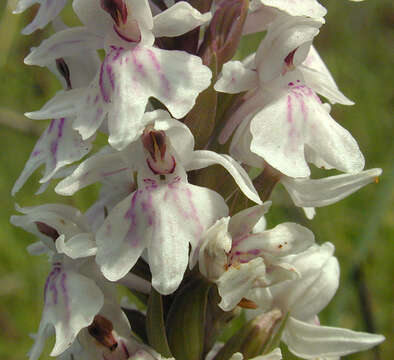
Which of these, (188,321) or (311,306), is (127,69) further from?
(311,306)

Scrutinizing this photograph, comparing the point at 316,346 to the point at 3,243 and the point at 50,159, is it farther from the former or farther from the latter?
the point at 3,243

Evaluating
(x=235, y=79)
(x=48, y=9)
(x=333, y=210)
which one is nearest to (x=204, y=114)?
(x=235, y=79)

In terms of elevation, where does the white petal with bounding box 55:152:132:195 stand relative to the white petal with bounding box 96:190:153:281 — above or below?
above

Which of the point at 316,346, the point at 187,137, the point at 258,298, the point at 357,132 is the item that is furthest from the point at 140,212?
the point at 357,132

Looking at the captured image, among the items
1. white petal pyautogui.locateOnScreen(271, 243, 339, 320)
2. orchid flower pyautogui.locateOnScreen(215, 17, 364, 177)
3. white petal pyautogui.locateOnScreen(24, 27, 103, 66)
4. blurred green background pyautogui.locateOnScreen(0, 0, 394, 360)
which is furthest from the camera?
blurred green background pyautogui.locateOnScreen(0, 0, 394, 360)

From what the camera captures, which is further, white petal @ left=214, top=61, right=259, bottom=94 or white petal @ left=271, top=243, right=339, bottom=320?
white petal @ left=271, top=243, right=339, bottom=320

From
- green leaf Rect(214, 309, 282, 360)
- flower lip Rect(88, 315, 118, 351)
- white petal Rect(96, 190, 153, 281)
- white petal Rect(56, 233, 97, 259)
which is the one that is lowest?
green leaf Rect(214, 309, 282, 360)

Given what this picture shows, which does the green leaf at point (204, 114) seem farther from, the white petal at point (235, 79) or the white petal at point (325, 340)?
the white petal at point (325, 340)

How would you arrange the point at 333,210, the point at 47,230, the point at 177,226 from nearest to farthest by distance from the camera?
1. the point at 177,226
2. the point at 47,230
3. the point at 333,210

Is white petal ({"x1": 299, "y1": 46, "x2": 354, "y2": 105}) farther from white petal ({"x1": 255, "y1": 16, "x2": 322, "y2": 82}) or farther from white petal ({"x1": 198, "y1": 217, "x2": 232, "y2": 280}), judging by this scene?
white petal ({"x1": 198, "y1": 217, "x2": 232, "y2": 280})

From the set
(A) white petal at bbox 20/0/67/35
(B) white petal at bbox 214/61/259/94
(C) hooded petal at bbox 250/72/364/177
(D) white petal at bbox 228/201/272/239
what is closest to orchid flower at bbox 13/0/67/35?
(A) white petal at bbox 20/0/67/35
